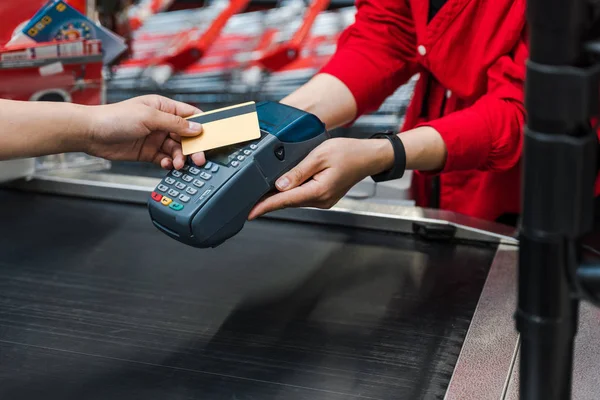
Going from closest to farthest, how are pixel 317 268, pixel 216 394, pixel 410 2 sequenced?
pixel 216 394 < pixel 317 268 < pixel 410 2

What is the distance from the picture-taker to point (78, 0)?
1.70 metres

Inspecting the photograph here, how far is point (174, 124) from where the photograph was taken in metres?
1.04

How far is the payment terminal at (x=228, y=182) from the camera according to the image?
3.10ft

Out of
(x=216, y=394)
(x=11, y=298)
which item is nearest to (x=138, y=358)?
(x=216, y=394)

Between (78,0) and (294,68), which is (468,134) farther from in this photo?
(294,68)

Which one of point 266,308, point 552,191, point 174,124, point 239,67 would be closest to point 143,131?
point 174,124

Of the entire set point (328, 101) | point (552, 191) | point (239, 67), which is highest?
point (552, 191)

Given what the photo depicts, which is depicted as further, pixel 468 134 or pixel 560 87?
pixel 468 134

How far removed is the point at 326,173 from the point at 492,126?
0.30 m

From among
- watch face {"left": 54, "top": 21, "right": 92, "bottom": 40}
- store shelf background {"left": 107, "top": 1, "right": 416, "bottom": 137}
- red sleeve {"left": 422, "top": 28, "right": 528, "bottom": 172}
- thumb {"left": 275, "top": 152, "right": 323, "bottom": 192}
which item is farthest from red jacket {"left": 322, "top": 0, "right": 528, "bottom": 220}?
store shelf background {"left": 107, "top": 1, "right": 416, "bottom": 137}

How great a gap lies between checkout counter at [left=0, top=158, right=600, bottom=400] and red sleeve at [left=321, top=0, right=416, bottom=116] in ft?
0.64

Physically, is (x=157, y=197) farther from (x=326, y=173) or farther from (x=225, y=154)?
(x=326, y=173)

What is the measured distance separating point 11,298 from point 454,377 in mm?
579

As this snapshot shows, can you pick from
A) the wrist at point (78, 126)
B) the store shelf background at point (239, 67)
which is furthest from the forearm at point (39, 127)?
the store shelf background at point (239, 67)
